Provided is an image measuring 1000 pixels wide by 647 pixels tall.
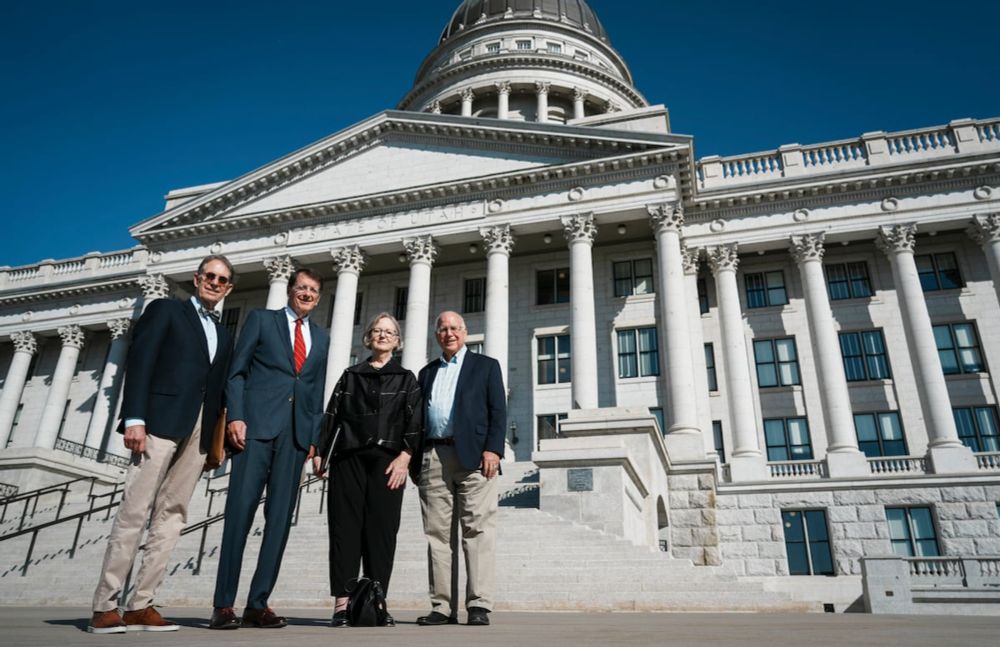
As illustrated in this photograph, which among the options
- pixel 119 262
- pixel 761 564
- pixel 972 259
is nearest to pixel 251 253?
pixel 119 262

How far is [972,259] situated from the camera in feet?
89.0

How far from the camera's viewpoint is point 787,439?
26.1m

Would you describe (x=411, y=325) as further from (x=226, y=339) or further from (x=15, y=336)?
(x=15, y=336)

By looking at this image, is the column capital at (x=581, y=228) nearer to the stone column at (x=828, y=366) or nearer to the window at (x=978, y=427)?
the stone column at (x=828, y=366)

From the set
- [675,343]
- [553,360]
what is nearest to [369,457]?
[675,343]

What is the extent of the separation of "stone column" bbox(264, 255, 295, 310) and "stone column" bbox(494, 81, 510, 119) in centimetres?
2266

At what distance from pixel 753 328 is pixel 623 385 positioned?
622 cm

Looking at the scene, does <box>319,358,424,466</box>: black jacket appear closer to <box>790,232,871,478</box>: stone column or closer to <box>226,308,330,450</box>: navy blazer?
<box>226,308,330,450</box>: navy blazer

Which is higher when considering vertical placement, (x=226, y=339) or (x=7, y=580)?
(x=226, y=339)

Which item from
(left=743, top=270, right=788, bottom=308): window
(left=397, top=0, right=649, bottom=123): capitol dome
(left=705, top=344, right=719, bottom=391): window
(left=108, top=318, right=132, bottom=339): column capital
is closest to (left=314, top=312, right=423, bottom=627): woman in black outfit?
(left=705, top=344, right=719, bottom=391): window

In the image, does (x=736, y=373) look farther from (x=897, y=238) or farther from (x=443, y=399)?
(x=443, y=399)

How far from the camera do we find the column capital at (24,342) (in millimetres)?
38031

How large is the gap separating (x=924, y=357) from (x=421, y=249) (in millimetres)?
19546

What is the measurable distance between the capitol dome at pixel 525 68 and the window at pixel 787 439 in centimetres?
2726
